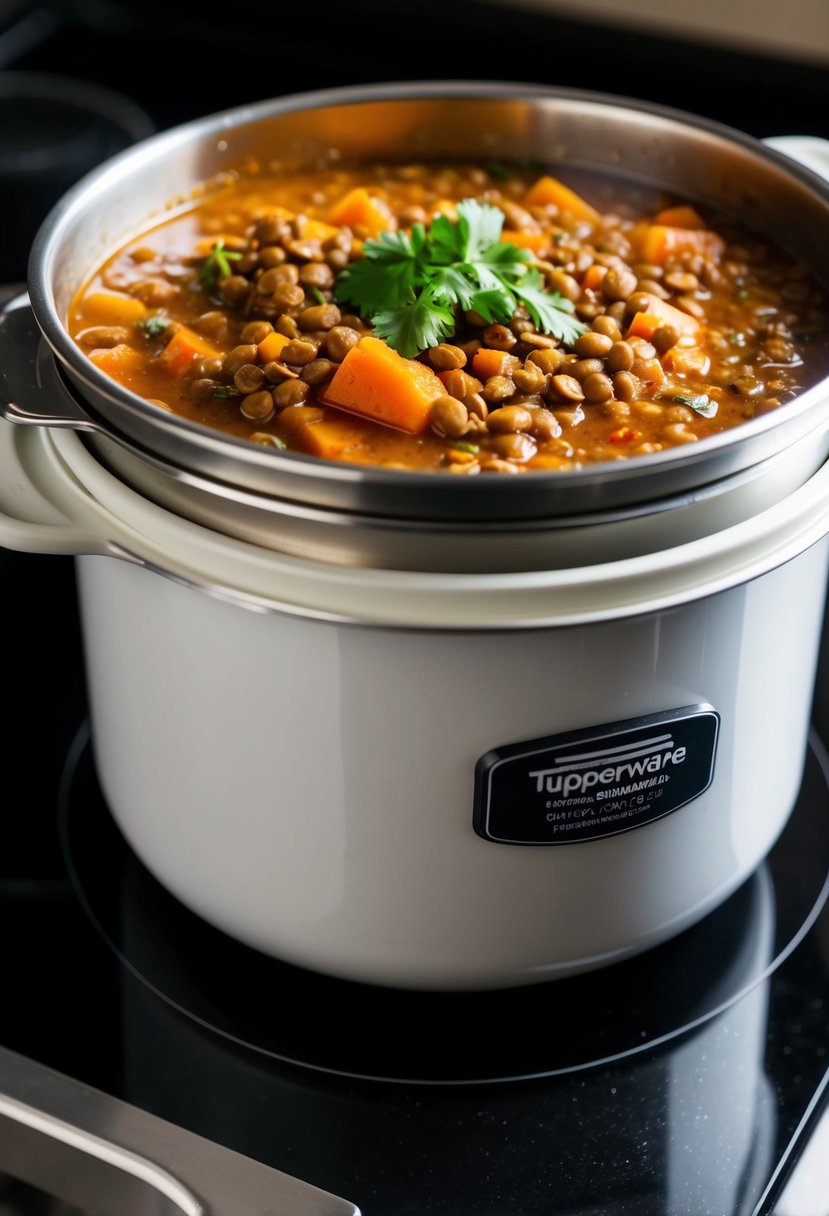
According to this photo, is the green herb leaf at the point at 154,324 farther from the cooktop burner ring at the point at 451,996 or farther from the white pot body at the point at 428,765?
the cooktop burner ring at the point at 451,996

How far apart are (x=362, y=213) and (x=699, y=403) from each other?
0.51m

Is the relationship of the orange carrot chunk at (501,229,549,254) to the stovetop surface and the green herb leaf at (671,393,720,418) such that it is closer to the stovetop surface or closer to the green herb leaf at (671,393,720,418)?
the green herb leaf at (671,393,720,418)

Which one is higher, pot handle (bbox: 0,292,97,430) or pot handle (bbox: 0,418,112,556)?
pot handle (bbox: 0,292,97,430)

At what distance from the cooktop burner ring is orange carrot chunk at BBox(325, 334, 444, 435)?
21.5 inches

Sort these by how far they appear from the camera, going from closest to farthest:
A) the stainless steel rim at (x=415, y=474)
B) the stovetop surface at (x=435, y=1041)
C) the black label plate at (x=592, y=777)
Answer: the stainless steel rim at (x=415, y=474) < the black label plate at (x=592, y=777) < the stovetop surface at (x=435, y=1041)

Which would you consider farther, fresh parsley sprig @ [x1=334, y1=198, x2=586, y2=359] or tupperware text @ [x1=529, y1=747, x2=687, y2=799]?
fresh parsley sprig @ [x1=334, y1=198, x2=586, y2=359]

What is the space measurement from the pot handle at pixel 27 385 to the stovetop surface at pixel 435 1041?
21.4 inches

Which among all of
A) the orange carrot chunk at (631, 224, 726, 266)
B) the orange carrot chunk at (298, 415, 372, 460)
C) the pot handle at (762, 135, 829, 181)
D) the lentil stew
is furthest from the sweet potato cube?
the pot handle at (762, 135, 829, 181)

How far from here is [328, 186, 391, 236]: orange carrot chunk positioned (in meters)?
1.60

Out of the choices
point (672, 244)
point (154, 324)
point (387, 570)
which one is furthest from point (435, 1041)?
point (672, 244)

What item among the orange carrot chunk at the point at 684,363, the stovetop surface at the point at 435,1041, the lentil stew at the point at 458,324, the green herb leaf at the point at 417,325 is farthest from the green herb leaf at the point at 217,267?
the stovetop surface at the point at 435,1041

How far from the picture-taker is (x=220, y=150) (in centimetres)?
165

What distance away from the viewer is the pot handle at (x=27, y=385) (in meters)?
1.17

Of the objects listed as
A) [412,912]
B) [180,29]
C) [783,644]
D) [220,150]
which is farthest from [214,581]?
[180,29]
